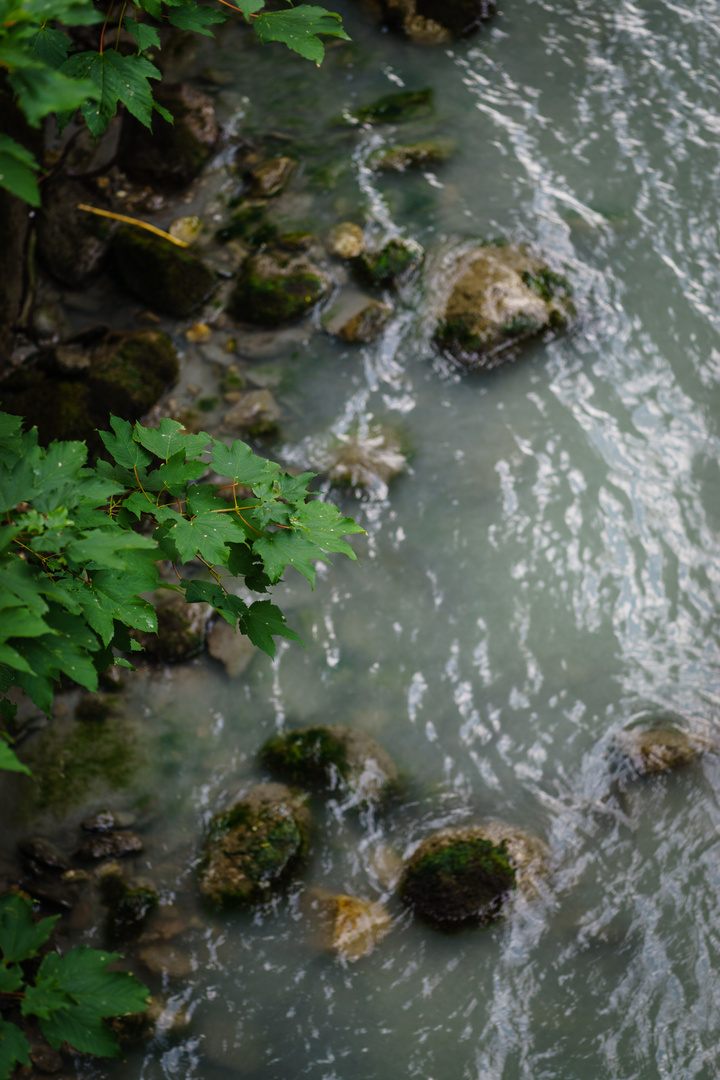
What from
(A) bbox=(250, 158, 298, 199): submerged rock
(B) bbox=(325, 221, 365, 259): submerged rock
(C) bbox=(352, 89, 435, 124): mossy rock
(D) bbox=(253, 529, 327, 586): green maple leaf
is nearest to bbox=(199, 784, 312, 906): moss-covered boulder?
(D) bbox=(253, 529, 327, 586): green maple leaf

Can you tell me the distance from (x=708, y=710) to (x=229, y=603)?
337 centimetres

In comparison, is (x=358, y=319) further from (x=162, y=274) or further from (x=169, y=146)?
(x=169, y=146)

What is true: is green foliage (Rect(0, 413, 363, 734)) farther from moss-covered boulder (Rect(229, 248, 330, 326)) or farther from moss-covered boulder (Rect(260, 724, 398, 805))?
moss-covered boulder (Rect(229, 248, 330, 326))

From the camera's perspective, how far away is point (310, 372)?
6.02 m

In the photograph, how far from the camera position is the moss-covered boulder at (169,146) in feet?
23.5

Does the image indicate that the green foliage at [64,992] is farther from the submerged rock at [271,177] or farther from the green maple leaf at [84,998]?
the submerged rock at [271,177]

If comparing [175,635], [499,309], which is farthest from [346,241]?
[175,635]

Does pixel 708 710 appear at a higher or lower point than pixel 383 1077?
higher

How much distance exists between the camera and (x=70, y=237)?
659cm

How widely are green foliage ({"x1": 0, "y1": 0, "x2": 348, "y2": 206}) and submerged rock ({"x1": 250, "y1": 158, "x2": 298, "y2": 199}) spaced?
5.14 m

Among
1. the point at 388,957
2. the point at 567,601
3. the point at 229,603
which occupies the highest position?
the point at 229,603

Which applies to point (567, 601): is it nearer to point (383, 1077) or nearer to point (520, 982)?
point (520, 982)

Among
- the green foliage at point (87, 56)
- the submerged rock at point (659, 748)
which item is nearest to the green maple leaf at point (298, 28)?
the green foliage at point (87, 56)

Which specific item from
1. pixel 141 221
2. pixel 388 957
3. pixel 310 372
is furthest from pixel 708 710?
pixel 141 221
